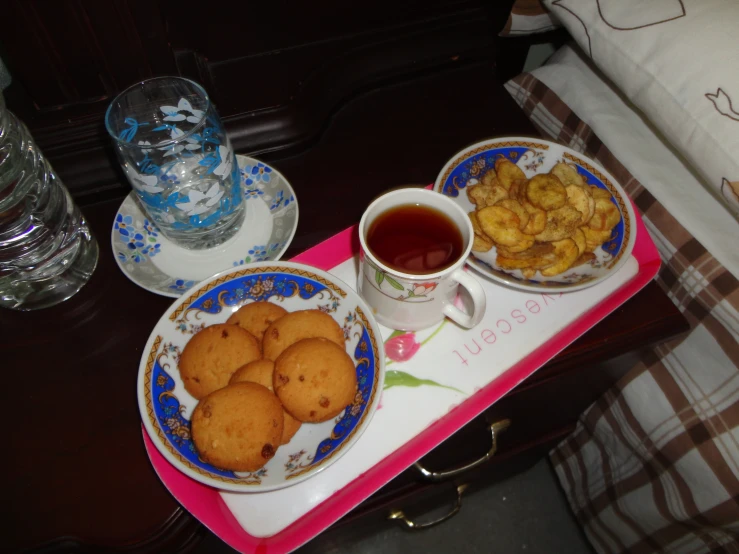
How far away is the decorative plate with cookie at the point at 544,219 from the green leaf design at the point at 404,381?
17 centimetres

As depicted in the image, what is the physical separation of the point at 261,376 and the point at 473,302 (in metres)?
0.28

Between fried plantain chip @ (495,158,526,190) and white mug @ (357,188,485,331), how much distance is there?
21 centimetres

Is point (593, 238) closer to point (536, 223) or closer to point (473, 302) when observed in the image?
point (536, 223)

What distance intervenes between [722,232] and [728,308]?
12 cm

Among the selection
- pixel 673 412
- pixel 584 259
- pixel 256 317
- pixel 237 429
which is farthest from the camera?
pixel 673 412

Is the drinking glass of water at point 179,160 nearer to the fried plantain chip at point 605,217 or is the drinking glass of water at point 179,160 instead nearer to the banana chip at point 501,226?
the banana chip at point 501,226

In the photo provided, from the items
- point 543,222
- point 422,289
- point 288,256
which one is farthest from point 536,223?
point 288,256

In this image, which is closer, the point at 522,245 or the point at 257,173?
the point at 522,245

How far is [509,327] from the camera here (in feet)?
2.48

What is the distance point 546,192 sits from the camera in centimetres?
78

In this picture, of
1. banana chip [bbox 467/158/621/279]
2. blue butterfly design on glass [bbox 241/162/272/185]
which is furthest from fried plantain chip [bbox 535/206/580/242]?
blue butterfly design on glass [bbox 241/162/272/185]

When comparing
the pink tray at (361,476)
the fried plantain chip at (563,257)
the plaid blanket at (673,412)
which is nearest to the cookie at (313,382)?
the pink tray at (361,476)

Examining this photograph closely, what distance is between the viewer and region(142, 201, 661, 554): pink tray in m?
0.60

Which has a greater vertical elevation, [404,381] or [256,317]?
[256,317]
